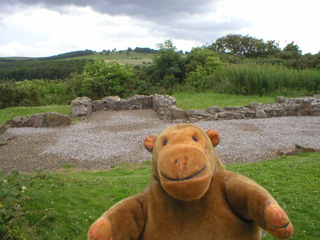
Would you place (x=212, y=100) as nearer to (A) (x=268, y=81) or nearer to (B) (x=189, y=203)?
(A) (x=268, y=81)

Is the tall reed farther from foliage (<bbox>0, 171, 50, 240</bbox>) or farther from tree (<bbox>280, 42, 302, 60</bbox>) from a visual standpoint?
foliage (<bbox>0, 171, 50, 240</bbox>)

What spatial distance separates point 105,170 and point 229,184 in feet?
20.3

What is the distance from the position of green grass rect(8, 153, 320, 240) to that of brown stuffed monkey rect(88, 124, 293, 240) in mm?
2234

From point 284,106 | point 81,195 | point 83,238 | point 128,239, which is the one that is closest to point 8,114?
point 81,195

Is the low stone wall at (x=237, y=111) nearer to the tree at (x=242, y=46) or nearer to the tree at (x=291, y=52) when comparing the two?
the tree at (x=291, y=52)

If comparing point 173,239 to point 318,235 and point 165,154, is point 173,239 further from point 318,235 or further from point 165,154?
point 318,235

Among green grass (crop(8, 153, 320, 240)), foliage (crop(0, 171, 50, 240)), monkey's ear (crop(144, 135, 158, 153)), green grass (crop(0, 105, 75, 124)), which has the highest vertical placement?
monkey's ear (crop(144, 135, 158, 153))

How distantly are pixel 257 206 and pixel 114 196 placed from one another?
3.89 metres

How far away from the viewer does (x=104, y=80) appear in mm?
21547

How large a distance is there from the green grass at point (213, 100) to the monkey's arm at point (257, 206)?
44.6 feet

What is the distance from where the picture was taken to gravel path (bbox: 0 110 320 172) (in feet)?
28.4

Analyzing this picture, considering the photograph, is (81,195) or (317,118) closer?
(81,195)

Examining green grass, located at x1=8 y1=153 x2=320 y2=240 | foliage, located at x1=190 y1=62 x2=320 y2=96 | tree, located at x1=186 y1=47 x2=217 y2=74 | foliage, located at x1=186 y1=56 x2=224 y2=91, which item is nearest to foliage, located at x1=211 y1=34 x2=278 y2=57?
tree, located at x1=186 y1=47 x2=217 y2=74

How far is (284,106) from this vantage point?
14.2 metres
